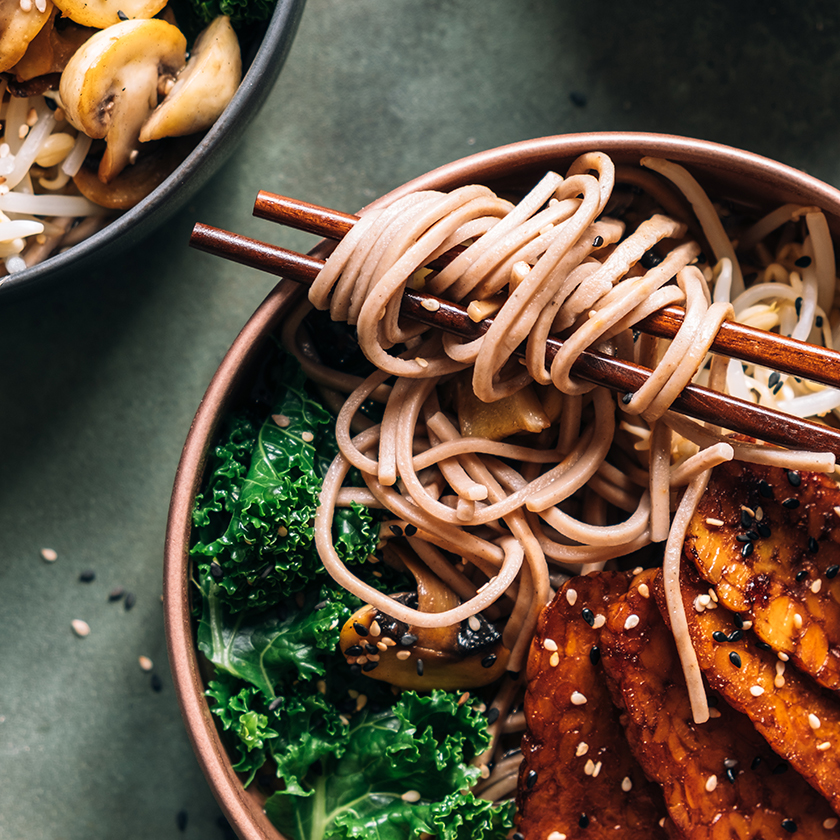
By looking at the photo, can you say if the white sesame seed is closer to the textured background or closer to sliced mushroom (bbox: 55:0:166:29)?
the textured background

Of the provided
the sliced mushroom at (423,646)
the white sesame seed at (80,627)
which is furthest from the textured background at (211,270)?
the sliced mushroom at (423,646)

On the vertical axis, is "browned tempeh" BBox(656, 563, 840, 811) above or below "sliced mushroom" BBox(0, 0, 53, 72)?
below

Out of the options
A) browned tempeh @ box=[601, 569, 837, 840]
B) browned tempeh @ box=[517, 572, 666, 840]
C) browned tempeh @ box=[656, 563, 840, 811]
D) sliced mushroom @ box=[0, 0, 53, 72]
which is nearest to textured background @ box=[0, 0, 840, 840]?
sliced mushroom @ box=[0, 0, 53, 72]

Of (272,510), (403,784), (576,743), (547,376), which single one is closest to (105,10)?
(272,510)

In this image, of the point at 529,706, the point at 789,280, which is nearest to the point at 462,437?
the point at 529,706

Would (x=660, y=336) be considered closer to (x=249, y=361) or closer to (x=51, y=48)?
(x=249, y=361)

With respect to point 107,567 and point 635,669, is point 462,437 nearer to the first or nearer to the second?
point 635,669
